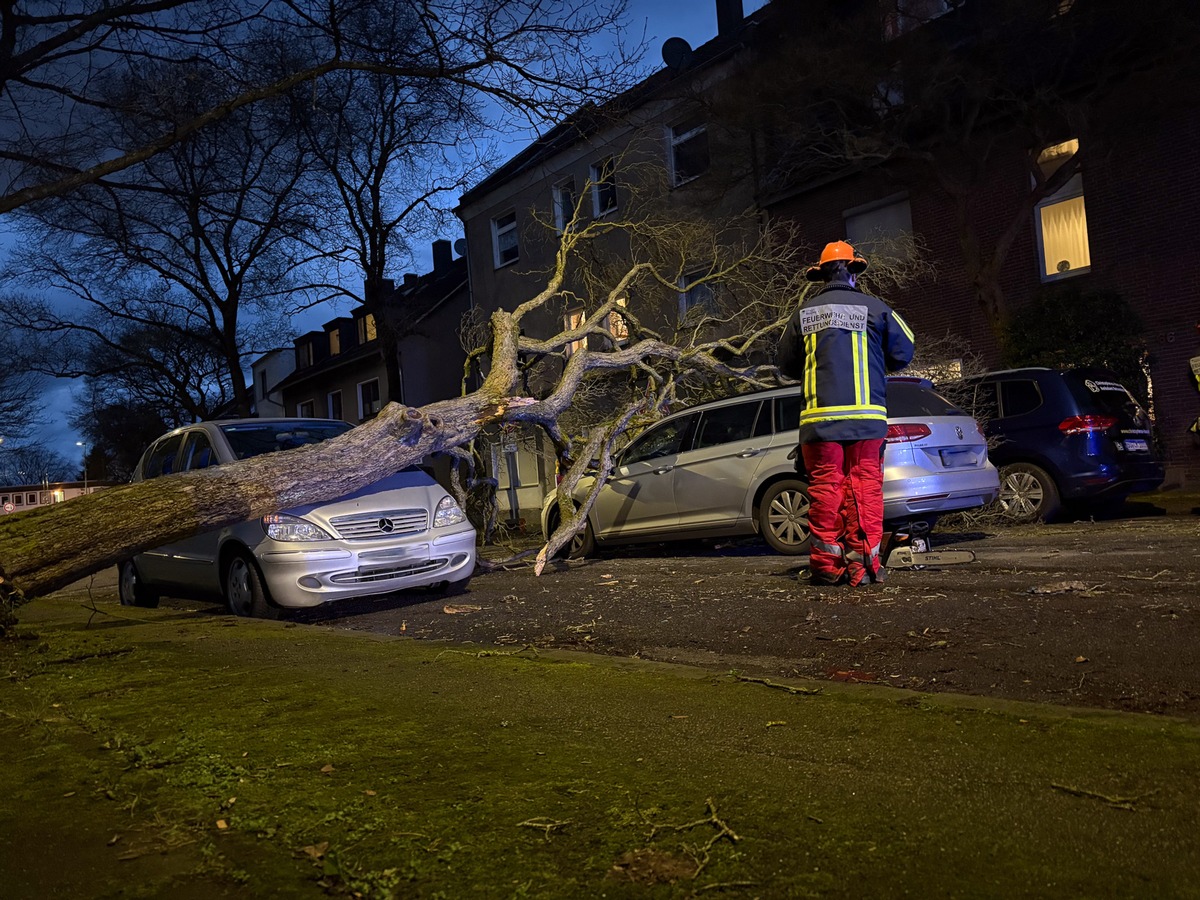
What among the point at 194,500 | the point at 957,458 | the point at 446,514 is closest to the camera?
the point at 194,500

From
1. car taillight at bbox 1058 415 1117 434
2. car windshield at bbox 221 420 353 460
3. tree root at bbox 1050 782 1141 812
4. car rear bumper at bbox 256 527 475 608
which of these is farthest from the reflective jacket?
car taillight at bbox 1058 415 1117 434

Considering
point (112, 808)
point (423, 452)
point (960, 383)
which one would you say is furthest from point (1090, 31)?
point (112, 808)

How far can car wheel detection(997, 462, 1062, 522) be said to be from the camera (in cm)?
1158

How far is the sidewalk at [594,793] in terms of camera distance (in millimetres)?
2232

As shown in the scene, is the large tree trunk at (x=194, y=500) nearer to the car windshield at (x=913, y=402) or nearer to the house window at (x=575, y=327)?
the house window at (x=575, y=327)

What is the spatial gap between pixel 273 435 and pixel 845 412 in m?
5.45

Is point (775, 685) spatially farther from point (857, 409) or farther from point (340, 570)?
point (340, 570)

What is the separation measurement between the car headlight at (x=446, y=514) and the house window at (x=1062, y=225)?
509 inches

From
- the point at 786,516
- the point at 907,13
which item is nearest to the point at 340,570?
the point at 786,516

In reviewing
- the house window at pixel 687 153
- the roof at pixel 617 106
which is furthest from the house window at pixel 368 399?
the house window at pixel 687 153

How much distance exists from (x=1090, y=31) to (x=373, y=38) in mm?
11068

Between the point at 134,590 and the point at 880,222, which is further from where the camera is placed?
the point at 880,222

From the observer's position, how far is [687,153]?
23219 mm

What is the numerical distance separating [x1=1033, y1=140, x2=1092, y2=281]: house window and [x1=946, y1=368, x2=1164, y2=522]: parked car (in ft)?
20.7
